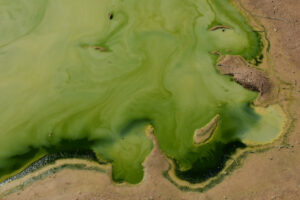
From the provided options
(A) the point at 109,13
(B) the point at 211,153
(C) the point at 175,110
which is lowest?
(B) the point at 211,153

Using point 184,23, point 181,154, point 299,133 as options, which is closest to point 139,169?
point 181,154

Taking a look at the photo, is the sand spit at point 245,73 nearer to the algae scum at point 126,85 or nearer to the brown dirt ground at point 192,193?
the algae scum at point 126,85

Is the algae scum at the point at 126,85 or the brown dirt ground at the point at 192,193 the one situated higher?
the algae scum at the point at 126,85

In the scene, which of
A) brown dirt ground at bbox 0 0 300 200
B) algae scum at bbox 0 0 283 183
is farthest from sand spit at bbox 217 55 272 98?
brown dirt ground at bbox 0 0 300 200

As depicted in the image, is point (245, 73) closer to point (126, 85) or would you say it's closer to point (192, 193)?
point (126, 85)

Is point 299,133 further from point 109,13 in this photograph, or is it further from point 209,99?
point 109,13

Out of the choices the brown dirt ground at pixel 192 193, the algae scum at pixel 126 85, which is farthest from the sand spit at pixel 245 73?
the brown dirt ground at pixel 192 193

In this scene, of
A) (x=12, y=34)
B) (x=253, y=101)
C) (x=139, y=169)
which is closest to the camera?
Result: (x=139, y=169)

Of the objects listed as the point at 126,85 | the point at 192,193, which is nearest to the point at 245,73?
the point at 126,85

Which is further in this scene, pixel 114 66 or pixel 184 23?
pixel 184 23
